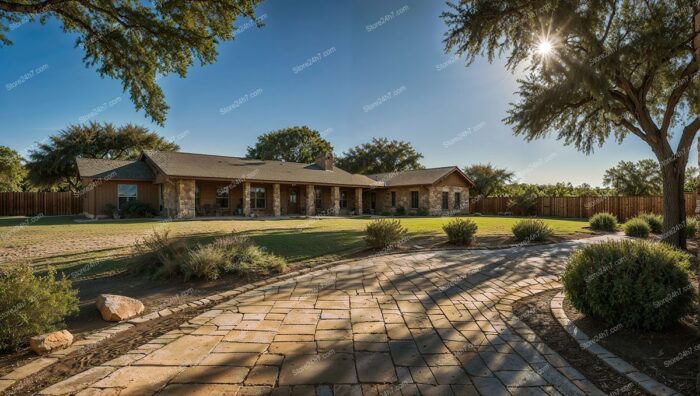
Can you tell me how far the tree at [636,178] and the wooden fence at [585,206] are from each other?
6.98 m

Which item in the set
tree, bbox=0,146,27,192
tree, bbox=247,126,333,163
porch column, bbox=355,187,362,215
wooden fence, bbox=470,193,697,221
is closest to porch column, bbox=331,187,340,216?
porch column, bbox=355,187,362,215

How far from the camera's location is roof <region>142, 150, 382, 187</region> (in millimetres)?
19547

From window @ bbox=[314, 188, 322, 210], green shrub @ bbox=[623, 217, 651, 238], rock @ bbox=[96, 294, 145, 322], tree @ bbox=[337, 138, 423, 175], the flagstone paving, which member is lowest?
the flagstone paving

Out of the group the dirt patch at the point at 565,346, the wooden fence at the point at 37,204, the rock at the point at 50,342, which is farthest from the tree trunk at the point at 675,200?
the wooden fence at the point at 37,204

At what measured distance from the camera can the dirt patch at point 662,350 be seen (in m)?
2.63

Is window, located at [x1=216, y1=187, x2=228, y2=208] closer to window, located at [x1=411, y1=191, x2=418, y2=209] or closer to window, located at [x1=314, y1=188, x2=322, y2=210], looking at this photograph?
window, located at [x1=314, y1=188, x2=322, y2=210]

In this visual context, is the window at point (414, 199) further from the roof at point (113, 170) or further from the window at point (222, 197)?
the roof at point (113, 170)

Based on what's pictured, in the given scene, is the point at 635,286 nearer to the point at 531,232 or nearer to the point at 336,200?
the point at 531,232

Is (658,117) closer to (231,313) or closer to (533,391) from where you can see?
(533,391)

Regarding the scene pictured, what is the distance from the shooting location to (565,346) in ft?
10.6

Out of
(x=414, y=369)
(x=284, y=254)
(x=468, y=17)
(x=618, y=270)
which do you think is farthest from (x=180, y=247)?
(x=468, y=17)

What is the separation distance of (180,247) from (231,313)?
2.96 meters

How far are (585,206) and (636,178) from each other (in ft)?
27.8

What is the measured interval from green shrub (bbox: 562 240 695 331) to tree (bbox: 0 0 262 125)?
761cm
